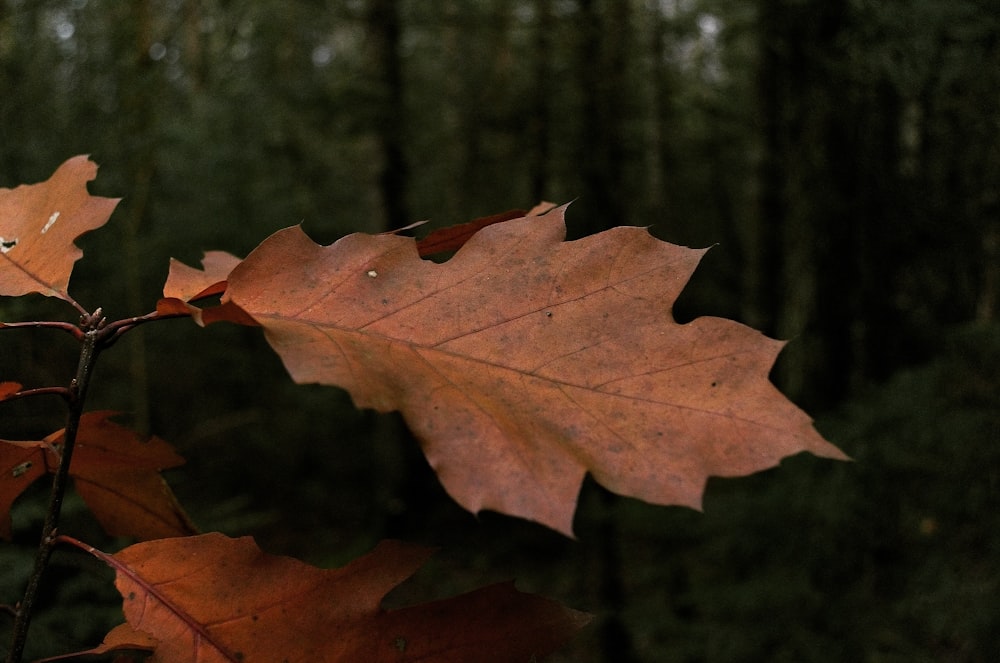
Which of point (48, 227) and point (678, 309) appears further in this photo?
point (678, 309)

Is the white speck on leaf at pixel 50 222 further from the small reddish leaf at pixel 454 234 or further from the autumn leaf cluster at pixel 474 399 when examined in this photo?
the small reddish leaf at pixel 454 234

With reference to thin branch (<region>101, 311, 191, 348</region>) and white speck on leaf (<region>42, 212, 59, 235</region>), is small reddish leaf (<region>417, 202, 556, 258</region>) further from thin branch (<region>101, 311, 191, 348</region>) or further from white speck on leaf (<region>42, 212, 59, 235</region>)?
white speck on leaf (<region>42, 212, 59, 235</region>)

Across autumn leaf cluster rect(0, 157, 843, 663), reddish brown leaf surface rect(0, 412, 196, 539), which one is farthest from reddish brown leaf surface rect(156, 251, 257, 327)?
reddish brown leaf surface rect(0, 412, 196, 539)

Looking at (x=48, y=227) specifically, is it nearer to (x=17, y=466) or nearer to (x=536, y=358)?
(x=17, y=466)

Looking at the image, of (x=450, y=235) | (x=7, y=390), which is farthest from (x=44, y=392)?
(x=450, y=235)

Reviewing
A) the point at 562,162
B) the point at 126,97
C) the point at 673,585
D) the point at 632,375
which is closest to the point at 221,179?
the point at 126,97

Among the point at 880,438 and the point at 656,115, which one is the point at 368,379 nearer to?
the point at 880,438
